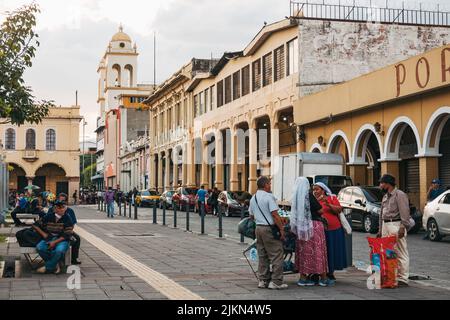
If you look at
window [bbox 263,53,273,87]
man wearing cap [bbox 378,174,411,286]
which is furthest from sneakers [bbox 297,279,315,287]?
window [bbox 263,53,273,87]

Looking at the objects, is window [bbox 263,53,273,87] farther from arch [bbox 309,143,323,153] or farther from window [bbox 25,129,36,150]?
window [bbox 25,129,36,150]

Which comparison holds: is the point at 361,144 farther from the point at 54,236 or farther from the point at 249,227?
the point at 249,227

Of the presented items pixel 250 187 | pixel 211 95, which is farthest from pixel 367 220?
pixel 211 95

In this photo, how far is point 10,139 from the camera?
280ft

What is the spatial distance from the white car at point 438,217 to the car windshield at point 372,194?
3.13 m

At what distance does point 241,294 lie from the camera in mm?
10086

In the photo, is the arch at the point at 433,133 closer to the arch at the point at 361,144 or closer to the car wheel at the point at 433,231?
the arch at the point at 361,144

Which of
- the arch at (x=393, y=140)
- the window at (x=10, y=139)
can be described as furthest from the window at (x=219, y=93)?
the window at (x=10, y=139)
